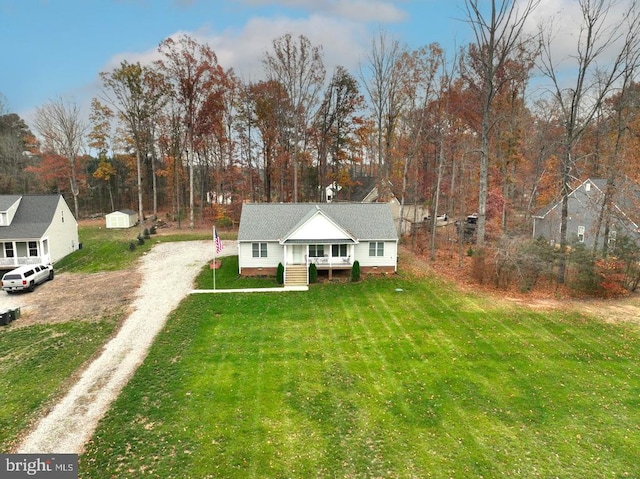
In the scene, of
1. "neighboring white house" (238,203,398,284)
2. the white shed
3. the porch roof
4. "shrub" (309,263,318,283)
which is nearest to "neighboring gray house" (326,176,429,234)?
"neighboring white house" (238,203,398,284)

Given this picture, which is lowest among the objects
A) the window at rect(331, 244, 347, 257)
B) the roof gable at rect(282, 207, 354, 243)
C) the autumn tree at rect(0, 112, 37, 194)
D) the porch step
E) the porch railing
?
the porch step

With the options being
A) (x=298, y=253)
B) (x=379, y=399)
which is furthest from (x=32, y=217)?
(x=379, y=399)

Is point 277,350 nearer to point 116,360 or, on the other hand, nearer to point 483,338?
point 116,360

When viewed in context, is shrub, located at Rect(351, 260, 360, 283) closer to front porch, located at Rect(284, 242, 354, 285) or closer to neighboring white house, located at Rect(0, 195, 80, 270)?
front porch, located at Rect(284, 242, 354, 285)

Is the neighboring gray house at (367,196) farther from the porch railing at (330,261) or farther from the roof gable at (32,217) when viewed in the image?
the roof gable at (32,217)

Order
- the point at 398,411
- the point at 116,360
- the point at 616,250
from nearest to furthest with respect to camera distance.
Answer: the point at 398,411 → the point at 116,360 → the point at 616,250

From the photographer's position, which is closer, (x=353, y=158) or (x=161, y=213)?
(x=353, y=158)

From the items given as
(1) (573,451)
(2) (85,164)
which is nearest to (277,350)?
(1) (573,451)

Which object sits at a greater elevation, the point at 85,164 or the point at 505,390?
the point at 85,164
